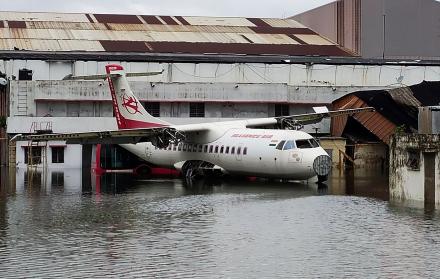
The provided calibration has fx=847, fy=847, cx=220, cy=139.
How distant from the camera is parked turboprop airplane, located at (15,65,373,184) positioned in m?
44.0

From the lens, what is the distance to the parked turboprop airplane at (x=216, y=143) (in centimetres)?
4397

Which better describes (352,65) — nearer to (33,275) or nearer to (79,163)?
(79,163)

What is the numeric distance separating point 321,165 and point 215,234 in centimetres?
1818

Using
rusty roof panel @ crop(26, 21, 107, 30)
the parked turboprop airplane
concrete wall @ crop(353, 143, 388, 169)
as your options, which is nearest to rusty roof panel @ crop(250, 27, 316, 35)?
rusty roof panel @ crop(26, 21, 107, 30)

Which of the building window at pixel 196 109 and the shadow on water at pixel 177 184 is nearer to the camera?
the shadow on water at pixel 177 184

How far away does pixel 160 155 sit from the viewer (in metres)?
53.3

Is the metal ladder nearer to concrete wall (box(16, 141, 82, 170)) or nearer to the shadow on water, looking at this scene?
concrete wall (box(16, 141, 82, 170))

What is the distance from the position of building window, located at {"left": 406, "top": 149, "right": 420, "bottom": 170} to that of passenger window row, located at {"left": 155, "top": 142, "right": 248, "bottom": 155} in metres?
14.2

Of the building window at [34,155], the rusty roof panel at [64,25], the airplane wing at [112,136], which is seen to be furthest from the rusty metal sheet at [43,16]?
the airplane wing at [112,136]

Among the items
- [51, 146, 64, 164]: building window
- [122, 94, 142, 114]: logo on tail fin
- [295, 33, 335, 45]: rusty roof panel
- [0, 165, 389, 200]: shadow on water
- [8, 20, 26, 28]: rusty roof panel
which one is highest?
[8, 20, 26, 28]: rusty roof panel

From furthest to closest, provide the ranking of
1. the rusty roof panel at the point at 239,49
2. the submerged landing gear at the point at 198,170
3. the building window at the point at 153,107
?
the rusty roof panel at the point at 239,49
the building window at the point at 153,107
the submerged landing gear at the point at 198,170

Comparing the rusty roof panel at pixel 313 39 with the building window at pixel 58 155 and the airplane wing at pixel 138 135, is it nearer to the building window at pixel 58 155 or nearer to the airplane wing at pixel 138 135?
the building window at pixel 58 155

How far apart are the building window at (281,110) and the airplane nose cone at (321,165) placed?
83.1ft

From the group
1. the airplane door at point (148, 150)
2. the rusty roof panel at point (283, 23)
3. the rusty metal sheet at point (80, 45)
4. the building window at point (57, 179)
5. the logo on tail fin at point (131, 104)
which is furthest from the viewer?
the rusty roof panel at point (283, 23)
